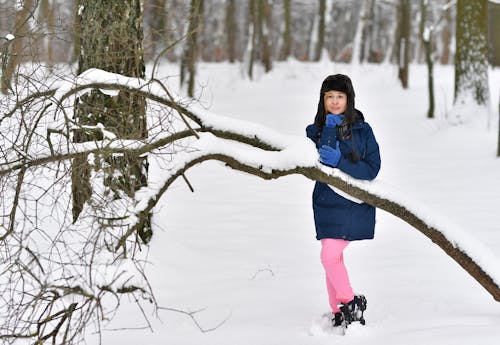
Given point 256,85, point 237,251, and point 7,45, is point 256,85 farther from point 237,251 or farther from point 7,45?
point 7,45

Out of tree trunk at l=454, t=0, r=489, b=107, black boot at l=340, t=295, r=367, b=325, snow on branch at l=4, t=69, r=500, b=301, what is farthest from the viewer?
tree trunk at l=454, t=0, r=489, b=107

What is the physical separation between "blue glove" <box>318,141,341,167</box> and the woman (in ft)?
0.14

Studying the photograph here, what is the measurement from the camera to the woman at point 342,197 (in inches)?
165

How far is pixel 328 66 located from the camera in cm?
2383

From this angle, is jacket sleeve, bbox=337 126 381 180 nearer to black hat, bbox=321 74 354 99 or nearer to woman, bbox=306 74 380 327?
woman, bbox=306 74 380 327

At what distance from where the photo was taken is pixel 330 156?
405 cm

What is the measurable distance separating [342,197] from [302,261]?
1971 millimetres

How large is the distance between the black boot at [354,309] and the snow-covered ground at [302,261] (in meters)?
0.06

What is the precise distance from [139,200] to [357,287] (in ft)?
6.97

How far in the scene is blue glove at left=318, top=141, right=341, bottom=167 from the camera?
4.05 meters

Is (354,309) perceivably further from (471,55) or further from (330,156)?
(471,55)

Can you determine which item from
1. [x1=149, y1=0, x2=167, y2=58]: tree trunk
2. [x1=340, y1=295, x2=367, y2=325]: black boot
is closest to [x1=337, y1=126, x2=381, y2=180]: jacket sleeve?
[x1=340, y1=295, x2=367, y2=325]: black boot

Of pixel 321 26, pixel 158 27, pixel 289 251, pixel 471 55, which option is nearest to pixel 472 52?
pixel 471 55

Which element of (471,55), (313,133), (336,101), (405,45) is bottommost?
(313,133)
